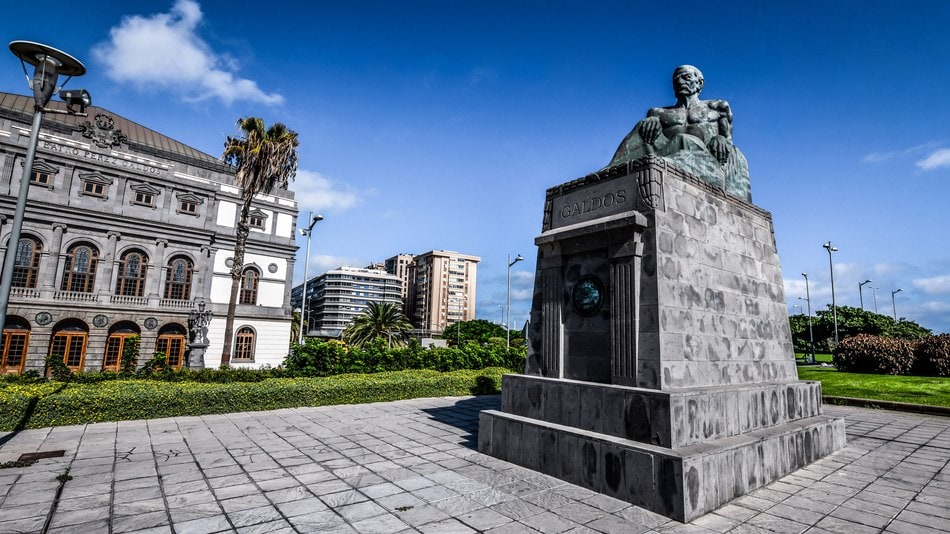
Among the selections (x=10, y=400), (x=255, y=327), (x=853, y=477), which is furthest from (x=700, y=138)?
(x=255, y=327)

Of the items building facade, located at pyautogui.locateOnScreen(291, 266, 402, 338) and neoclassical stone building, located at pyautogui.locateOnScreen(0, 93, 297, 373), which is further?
building facade, located at pyautogui.locateOnScreen(291, 266, 402, 338)

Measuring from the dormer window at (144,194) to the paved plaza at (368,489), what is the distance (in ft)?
85.0

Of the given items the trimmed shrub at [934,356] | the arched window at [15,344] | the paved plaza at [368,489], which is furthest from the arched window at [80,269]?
the trimmed shrub at [934,356]

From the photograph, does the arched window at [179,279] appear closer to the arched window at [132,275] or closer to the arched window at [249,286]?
the arched window at [132,275]

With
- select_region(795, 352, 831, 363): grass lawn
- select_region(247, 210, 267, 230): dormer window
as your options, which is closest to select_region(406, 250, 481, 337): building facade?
select_region(795, 352, 831, 363): grass lawn

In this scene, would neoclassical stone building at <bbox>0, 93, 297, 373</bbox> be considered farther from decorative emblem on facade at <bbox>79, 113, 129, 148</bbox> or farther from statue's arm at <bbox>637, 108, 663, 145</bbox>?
statue's arm at <bbox>637, 108, 663, 145</bbox>

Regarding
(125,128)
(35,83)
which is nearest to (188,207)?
(125,128)

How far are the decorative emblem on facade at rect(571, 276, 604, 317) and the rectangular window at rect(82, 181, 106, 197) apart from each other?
3396 cm

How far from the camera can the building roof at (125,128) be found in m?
29.4

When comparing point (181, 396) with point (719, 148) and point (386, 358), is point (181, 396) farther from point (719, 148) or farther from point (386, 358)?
point (719, 148)

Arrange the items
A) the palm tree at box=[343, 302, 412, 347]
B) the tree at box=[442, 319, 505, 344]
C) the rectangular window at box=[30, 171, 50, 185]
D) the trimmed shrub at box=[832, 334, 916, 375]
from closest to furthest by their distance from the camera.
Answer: the trimmed shrub at box=[832, 334, 916, 375] < the rectangular window at box=[30, 171, 50, 185] < the palm tree at box=[343, 302, 412, 347] < the tree at box=[442, 319, 505, 344]

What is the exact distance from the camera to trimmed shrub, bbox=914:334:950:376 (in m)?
20.1

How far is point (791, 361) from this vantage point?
9227 millimetres

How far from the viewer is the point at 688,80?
8875 millimetres
